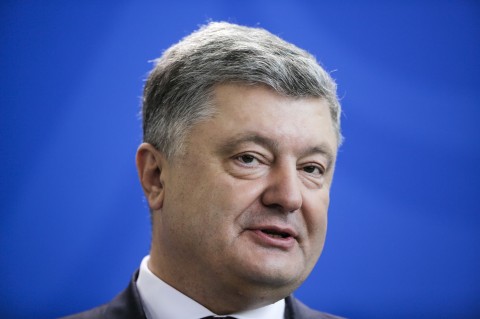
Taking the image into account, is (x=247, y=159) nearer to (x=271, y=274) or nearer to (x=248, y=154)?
(x=248, y=154)

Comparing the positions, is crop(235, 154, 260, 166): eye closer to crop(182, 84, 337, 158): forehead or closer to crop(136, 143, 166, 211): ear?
crop(182, 84, 337, 158): forehead

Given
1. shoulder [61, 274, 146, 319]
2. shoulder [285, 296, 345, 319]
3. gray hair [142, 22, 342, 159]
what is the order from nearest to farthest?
gray hair [142, 22, 342, 159]
shoulder [61, 274, 146, 319]
shoulder [285, 296, 345, 319]

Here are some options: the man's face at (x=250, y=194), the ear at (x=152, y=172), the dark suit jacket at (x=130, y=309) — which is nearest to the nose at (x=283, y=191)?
the man's face at (x=250, y=194)

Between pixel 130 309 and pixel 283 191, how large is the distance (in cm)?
69

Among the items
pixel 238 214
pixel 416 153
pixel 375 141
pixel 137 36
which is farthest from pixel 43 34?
pixel 416 153

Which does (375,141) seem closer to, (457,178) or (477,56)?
(457,178)

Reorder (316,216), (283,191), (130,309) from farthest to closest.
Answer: (130,309)
(316,216)
(283,191)

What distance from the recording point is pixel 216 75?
2.13 m

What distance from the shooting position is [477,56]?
3.14 meters

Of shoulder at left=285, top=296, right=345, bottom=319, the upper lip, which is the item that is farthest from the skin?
shoulder at left=285, top=296, right=345, bottom=319

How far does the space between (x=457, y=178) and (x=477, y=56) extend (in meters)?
0.58

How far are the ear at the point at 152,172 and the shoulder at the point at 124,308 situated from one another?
294 millimetres

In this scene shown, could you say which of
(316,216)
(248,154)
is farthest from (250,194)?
(316,216)

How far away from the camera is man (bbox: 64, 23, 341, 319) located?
199 cm
